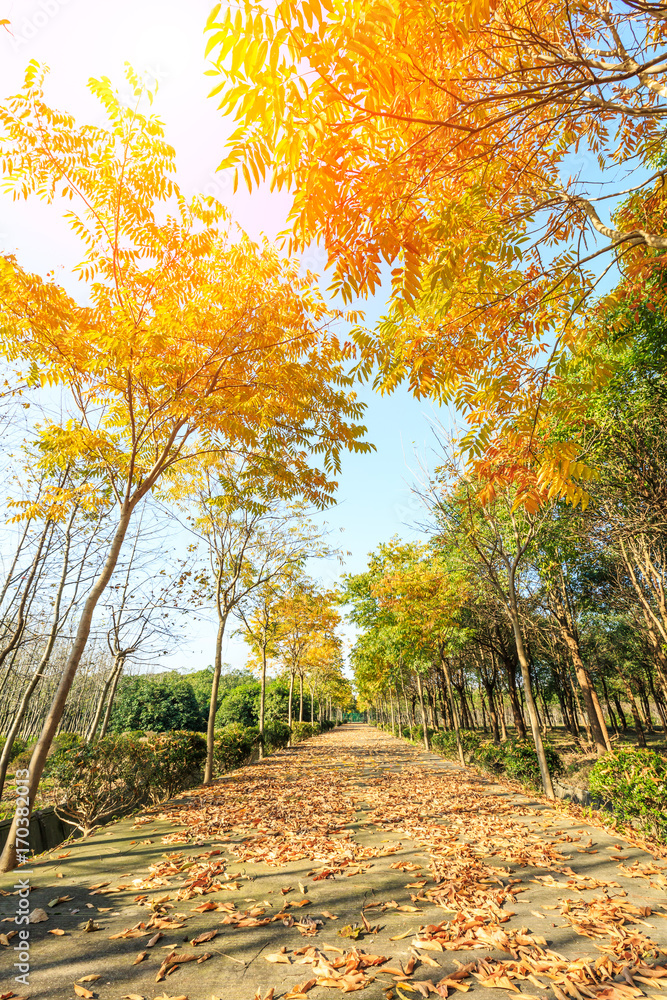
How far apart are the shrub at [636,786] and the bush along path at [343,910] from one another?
362mm

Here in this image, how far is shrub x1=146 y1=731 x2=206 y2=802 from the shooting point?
346 inches

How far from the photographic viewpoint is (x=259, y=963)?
301cm

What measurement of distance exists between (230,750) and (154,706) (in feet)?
33.8

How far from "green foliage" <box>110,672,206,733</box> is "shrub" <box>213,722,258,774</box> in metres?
7.59

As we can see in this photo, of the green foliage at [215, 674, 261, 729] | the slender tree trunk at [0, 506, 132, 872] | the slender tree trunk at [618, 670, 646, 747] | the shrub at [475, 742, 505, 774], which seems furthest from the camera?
the green foliage at [215, 674, 261, 729]

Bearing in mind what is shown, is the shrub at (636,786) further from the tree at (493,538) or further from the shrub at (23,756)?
the shrub at (23,756)

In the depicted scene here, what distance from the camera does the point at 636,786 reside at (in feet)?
19.8

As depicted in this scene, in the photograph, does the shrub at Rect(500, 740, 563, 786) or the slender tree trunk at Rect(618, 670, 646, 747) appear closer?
the shrub at Rect(500, 740, 563, 786)

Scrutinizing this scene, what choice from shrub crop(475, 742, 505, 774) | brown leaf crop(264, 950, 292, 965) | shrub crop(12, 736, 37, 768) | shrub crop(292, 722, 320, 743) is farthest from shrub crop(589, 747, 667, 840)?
shrub crop(292, 722, 320, 743)

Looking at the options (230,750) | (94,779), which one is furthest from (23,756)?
(94,779)

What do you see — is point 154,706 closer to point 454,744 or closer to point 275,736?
point 275,736

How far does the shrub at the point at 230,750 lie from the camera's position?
43.8ft

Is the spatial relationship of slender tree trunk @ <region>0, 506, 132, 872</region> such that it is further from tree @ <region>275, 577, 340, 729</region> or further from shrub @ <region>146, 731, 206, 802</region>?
tree @ <region>275, 577, 340, 729</region>

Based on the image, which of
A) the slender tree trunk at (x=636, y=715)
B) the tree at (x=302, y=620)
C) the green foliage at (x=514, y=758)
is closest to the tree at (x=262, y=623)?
the tree at (x=302, y=620)
